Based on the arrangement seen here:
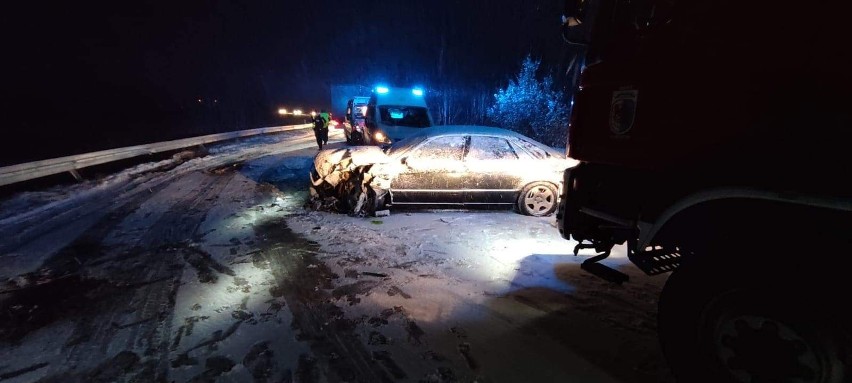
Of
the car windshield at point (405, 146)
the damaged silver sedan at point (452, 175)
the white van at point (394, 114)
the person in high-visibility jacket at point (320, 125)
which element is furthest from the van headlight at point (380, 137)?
the damaged silver sedan at point (452, 175)

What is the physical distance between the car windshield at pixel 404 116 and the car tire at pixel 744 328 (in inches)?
A: 429

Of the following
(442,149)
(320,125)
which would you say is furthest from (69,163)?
(442,149)

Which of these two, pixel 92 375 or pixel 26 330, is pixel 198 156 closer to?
pixel 26 330

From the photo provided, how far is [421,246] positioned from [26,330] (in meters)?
3.85

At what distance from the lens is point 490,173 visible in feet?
21.8

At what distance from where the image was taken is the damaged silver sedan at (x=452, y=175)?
6.57 meters

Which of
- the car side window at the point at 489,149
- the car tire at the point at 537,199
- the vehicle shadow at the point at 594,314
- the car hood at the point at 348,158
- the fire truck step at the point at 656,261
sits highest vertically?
the car side window at the point at 489,149

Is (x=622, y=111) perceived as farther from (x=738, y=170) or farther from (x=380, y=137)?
(x=380, y=137)

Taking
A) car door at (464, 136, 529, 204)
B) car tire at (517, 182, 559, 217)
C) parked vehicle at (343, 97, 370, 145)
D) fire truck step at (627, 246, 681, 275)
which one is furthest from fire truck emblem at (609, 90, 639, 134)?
parked vehicle at (343, 97, 370, 145)

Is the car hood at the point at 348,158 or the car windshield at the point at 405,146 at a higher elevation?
the car windshield at the point at 405,146

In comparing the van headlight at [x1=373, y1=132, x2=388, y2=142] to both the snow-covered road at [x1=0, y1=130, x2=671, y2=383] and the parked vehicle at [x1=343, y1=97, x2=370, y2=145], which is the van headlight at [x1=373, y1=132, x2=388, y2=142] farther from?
the snow-covered road at [x1=0, y1=130, x2=671, y2=383]

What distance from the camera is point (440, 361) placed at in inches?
114

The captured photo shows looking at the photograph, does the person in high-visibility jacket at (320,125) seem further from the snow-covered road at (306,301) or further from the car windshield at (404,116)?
the snow-covered road at (306,301)

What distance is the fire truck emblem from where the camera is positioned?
2.77 meters
